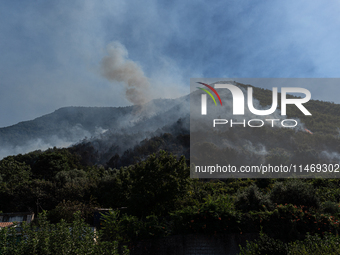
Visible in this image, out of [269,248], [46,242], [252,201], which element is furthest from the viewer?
[252,201]

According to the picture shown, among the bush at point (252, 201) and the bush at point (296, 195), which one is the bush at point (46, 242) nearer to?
the bush at point (252, 201)

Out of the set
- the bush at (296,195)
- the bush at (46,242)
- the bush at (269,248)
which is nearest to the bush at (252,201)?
the bush at (296,195)

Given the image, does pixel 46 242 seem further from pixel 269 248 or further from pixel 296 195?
pixel 296 195

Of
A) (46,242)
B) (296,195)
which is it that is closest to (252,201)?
(296,195)

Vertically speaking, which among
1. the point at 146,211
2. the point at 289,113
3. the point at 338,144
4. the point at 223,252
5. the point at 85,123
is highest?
the point at 85,123

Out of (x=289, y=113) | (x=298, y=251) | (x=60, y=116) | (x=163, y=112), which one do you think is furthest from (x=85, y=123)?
(x=298, y=251)

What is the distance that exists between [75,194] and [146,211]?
770cm

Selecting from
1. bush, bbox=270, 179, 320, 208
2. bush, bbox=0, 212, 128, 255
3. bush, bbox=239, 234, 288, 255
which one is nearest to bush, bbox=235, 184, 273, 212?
bush, bbox=270, 179, 320, 208

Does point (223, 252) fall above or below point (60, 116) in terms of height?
below

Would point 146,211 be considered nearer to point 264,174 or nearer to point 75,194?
point 75,194

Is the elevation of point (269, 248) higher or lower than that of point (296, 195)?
lower

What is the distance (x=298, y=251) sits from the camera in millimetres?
6305

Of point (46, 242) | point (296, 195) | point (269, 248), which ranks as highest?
point (296, 195)

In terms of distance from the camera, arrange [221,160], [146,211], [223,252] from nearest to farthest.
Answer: [223,252] → [146,211] → [221,160]
